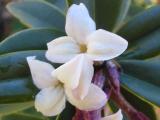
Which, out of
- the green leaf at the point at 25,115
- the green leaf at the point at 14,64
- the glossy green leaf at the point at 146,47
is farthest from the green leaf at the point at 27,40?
the green leaf at the point at 25,115

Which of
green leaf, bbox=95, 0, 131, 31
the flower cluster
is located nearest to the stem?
the flower cluster

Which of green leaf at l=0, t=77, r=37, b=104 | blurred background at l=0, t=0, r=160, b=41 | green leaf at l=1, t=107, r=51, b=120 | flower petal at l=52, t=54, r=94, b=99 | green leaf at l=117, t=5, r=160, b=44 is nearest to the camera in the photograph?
flower petal at l=52, t=54, r=94, b=99

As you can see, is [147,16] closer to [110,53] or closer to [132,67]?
[132,67]

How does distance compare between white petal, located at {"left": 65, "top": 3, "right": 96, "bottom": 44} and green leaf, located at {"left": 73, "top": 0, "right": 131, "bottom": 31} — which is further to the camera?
green leaf, located at {"left": 73, "top": 0, "right": 131, "bottom": 31}

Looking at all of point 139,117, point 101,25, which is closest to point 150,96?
point 139,117

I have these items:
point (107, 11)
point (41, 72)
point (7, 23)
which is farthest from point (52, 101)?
point (7, 23)

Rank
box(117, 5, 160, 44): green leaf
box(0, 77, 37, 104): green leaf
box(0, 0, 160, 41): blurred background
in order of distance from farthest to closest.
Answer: box(0, 0, 160, 41): blurred background → box(117, 5, 160, 44): green leaf → box(0, 77, 37, 104): green leaf

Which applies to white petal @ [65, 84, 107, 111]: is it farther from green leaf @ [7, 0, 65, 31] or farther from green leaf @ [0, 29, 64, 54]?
green leaf @ [7, 0, 65, 31]

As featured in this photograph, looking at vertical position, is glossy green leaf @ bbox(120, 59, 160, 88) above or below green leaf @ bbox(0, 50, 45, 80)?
below
